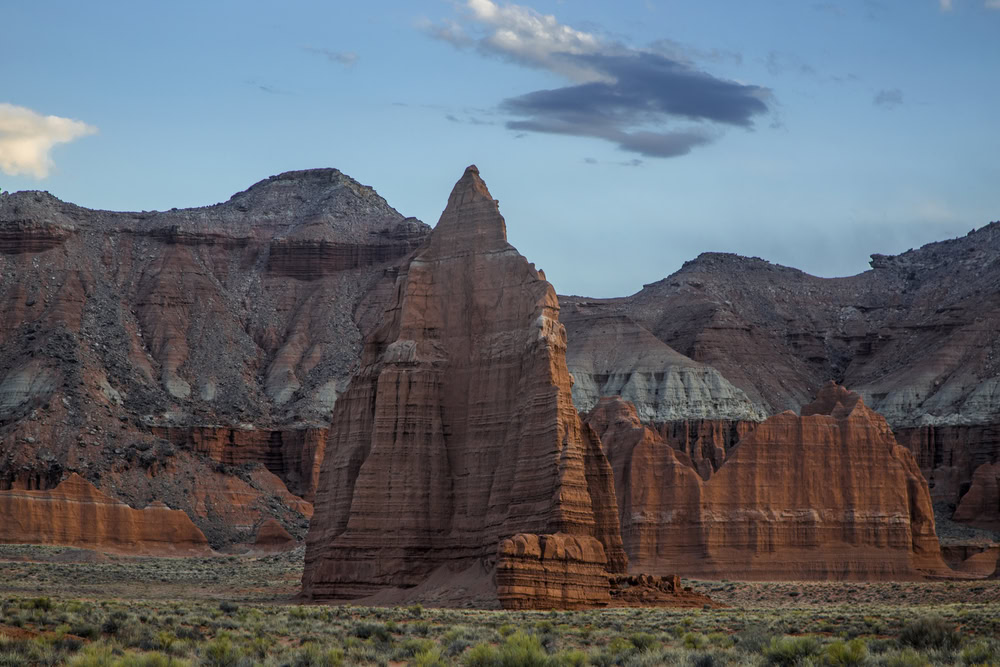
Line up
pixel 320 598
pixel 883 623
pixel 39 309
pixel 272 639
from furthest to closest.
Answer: pixel 39 309 < pixel 320 598 < pixel 883 623 < pixel 272 639

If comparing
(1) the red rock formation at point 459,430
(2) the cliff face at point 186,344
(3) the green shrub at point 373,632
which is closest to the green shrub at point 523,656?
(3) the green shrub at point 373,632

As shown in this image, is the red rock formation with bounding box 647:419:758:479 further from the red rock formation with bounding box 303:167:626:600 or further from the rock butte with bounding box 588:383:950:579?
the red rock formation with bounding box 303:167:626:600

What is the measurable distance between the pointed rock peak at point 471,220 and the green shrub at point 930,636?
101ft

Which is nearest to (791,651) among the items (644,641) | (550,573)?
(644,641)

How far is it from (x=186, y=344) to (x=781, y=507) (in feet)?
284

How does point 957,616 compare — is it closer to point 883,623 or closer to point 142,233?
point 883,623

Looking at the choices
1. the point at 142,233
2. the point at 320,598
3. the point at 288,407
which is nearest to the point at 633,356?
the point at 288,407

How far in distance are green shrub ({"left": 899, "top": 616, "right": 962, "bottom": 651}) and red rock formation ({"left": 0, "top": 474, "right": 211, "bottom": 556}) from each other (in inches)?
3222

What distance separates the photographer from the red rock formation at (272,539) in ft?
399

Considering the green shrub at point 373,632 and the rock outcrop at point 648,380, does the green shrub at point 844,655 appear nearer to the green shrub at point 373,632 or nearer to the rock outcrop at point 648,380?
the green shrub at point 373,632

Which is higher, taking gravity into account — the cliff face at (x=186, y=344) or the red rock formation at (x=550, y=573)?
the cliff face at (x=186, y=344)

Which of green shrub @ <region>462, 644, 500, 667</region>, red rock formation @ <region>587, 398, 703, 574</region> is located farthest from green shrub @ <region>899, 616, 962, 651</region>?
red rock formation @ <region>587, 398, 703, 574</region>

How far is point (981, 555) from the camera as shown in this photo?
10888 cm

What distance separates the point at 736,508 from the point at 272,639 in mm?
61784
